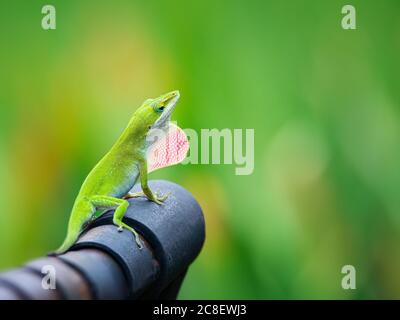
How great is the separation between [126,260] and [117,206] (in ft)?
1.45

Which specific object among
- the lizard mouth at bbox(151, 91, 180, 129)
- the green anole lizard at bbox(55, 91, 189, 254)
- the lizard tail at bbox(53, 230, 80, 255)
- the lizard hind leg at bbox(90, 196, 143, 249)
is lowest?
the lizard tail at bbox(53, 230, 80, 255)

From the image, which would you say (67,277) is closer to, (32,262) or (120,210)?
(32,262)

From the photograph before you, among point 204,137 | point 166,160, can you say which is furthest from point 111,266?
point 204,137

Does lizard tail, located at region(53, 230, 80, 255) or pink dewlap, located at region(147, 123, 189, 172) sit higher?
pink dewlap, located at region(147, 123, 189, 172)

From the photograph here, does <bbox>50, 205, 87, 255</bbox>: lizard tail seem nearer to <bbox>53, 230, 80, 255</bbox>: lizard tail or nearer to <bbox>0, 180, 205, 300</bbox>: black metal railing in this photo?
<bbox>53, 230, 80, 255</bbox>: lizard tail

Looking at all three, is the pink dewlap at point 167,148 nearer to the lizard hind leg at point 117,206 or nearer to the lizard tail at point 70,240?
the lizard hind leg at point 117,206

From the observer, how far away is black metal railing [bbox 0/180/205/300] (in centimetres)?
82

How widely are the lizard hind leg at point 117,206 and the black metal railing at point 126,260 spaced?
2 cm

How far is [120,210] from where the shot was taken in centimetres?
128

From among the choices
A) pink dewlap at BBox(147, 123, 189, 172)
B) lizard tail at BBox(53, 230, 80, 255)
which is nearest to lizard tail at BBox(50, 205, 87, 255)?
lizard tail at BBox(53, 230, 80, 255)

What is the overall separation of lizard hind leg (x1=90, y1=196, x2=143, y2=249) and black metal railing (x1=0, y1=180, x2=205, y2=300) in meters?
0.02

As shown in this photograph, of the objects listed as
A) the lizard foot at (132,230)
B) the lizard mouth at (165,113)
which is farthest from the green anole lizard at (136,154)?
the lizard foot at (132,230)

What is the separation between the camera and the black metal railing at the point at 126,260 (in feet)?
2.70

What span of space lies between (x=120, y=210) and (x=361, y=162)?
1828mm
